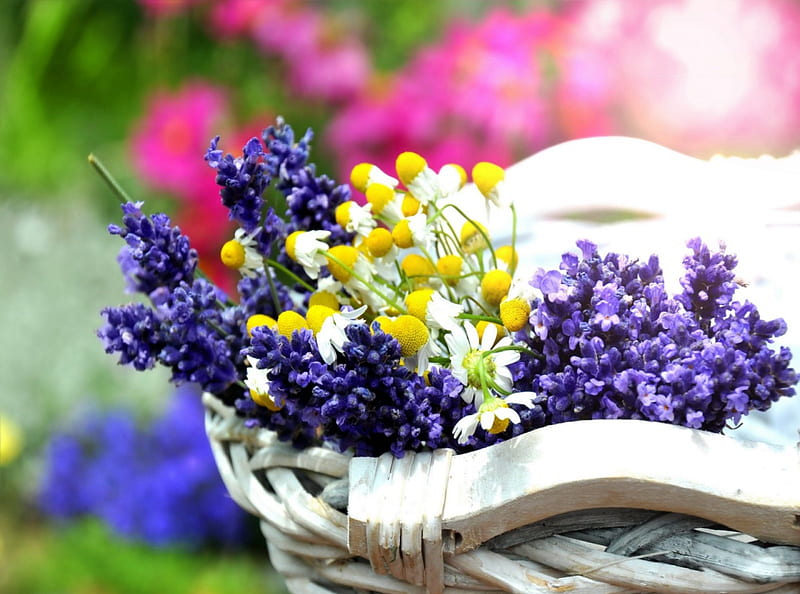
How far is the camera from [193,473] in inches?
66.9

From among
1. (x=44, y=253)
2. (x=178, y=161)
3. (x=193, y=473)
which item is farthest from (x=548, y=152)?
(x=44, y=253)

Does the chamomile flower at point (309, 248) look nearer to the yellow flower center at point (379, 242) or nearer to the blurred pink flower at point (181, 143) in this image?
the yellow flower center at point (379, 242)

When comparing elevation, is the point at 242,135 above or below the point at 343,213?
above

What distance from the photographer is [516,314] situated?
0.56 meters

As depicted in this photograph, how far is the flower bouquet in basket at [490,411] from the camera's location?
19.5 inches

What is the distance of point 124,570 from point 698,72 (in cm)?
131

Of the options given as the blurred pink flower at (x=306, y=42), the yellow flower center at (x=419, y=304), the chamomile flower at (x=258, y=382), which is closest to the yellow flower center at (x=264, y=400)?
the chamomile flower at (x=258, y=382)

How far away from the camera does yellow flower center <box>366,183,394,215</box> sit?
643 mm

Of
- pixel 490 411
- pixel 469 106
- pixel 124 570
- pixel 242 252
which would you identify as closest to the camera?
pixel 490 411

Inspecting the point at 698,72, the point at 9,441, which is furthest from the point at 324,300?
the point at 9,441

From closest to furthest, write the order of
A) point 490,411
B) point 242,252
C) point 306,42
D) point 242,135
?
point 490,411, point 242,252, point 242,135, point 306,42

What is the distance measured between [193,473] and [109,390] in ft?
1.53

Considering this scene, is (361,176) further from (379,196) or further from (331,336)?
(331,336)

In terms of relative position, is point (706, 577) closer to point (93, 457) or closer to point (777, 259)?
point (777, 259)
